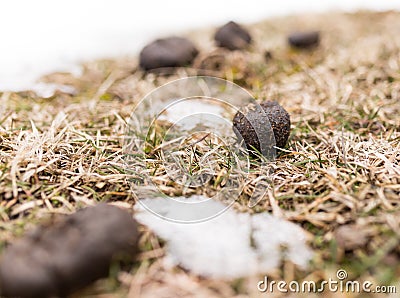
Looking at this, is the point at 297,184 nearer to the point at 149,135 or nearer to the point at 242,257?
the point at 242,257

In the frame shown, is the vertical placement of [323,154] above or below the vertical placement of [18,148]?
below

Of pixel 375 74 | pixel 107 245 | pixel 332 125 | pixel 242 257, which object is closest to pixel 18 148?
pixel 107 245

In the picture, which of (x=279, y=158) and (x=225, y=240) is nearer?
(x=225, y=240)
